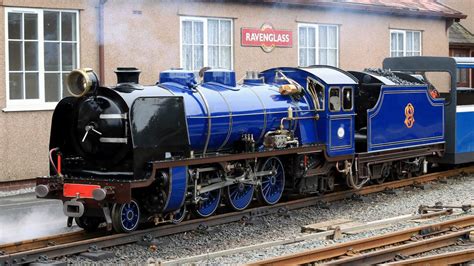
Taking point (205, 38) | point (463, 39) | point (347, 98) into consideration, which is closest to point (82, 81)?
point (347, 98)

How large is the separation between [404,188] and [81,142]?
6939mm

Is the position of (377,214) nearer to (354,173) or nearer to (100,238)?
(354,173)

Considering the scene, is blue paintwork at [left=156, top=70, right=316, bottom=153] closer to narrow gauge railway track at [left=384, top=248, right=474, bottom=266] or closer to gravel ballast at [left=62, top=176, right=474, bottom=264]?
gravel ballast at [left=62, top=176, right=474, bottom=264]

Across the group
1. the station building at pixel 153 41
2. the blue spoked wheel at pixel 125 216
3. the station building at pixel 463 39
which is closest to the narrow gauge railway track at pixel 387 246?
the blue spoked wheel at pixel 125 216

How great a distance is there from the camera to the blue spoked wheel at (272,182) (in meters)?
11.1

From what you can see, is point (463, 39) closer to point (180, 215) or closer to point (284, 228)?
point (284, 228)

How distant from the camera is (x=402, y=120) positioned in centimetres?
1343

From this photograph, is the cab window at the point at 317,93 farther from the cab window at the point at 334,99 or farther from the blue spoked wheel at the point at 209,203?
the blue spoked wheel at the point at 209,203

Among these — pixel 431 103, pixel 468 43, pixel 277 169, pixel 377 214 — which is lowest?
pixel 377 214

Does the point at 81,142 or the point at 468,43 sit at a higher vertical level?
the point at 468,43

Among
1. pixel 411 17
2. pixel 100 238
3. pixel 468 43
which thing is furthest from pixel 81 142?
pixel 468 43

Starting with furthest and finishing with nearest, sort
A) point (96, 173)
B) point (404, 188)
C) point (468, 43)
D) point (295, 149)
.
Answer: point (468, 43), point (404, 188), point (295, 149), point (96, 173)

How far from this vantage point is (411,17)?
21953mm

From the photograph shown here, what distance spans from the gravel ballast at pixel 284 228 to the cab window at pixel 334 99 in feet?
5.18
